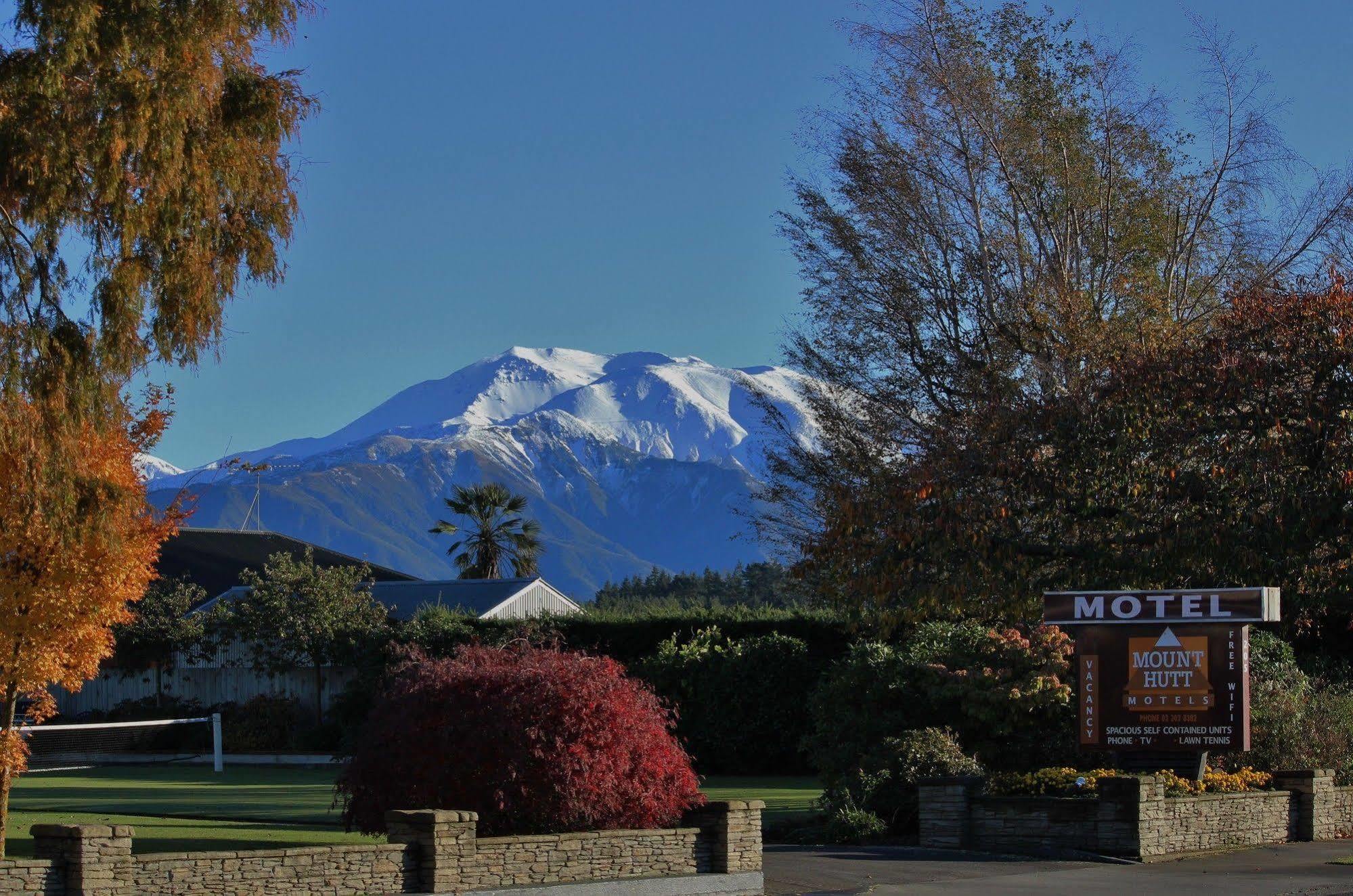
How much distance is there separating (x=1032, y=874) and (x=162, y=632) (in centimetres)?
3330

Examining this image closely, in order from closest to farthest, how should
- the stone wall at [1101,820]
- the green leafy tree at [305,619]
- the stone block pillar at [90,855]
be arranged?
1. the stone block pillar at [90,855]
2. the stone wall at [1101,820]
3. the green leafy tree at [305,619]

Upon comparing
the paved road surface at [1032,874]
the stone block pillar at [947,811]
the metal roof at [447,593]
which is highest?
the metal roof at [447,593]

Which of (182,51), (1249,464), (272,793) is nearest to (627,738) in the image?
(182,51)

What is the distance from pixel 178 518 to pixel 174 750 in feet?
90.5

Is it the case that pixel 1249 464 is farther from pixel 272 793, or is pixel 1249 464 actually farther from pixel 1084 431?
pixel 272 793

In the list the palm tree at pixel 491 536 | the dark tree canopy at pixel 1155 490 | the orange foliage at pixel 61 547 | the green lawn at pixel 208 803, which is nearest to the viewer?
the orange foliage at pixel 61 547

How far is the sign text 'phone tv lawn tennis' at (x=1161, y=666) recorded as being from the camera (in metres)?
19.5

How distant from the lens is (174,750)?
43.4 metres

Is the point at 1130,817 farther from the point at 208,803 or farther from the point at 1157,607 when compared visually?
the point at 208,803

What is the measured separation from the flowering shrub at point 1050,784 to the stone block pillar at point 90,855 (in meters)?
11.0

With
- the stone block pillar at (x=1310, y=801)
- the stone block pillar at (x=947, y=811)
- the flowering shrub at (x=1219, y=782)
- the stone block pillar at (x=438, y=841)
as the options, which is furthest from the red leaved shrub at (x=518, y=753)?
the stone block pillar at (x=1310, y=801)

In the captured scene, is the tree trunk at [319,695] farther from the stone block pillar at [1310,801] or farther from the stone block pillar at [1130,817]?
the stone block pillar at [1130,817]

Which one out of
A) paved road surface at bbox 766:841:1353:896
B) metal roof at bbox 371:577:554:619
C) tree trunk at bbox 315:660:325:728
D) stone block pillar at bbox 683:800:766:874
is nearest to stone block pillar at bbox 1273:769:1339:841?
paved road surface at bbox 766:841:1353:896

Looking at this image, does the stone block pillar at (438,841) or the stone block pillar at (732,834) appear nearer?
the stone block pillar at (438,841)
